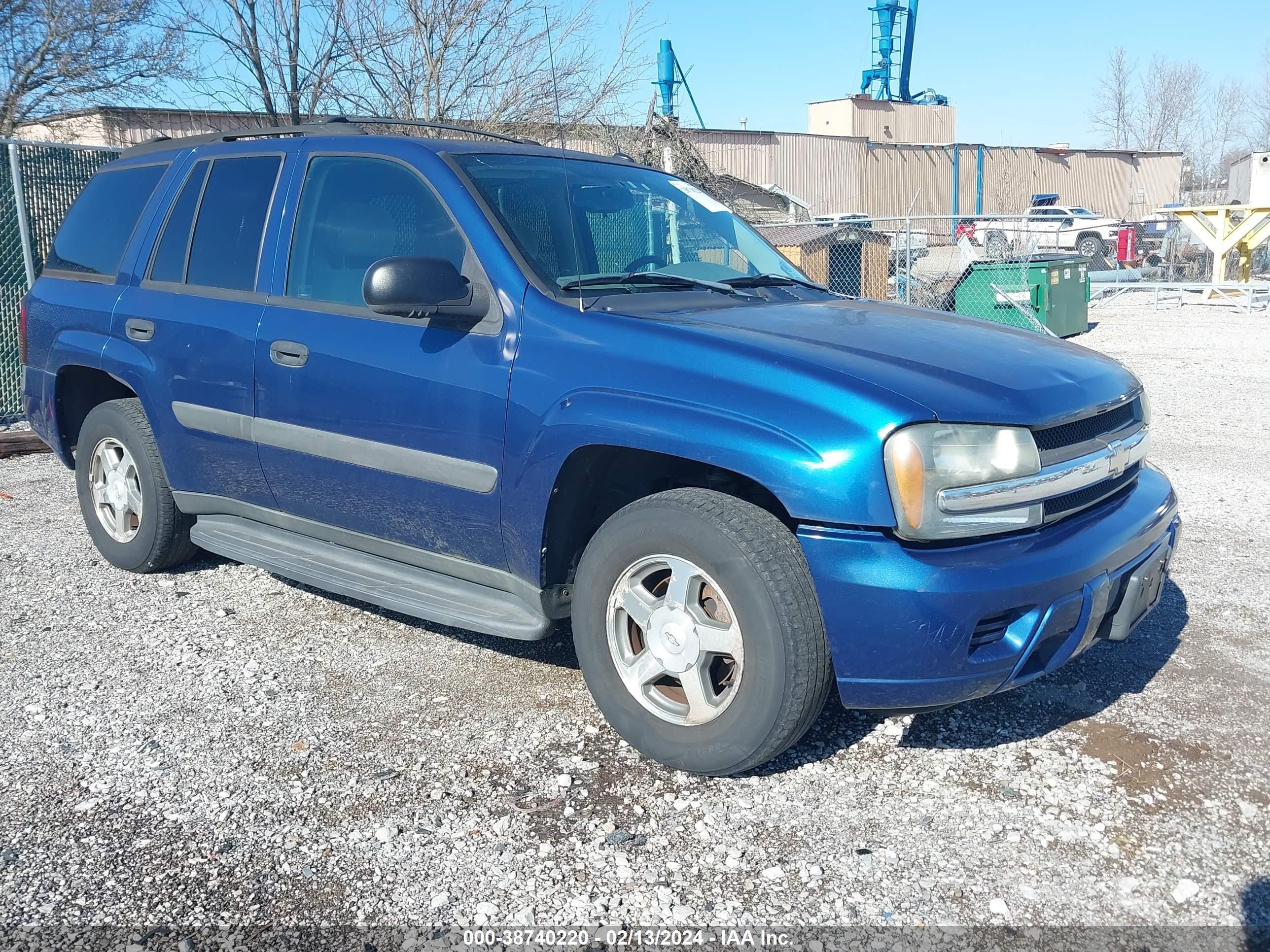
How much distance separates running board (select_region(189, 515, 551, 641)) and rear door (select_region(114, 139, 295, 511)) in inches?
5.8

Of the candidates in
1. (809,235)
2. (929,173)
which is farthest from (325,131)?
(929,173)

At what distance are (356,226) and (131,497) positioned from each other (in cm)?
199

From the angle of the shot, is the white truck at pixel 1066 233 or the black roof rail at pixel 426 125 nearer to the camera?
the black roof rail at pixel 426 125

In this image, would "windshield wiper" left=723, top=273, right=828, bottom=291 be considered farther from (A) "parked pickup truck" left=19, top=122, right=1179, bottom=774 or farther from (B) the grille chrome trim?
(B) the grille chrome trim

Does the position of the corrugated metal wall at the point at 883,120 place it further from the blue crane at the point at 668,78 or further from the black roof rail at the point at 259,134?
the black roof rail at the point at 259,134

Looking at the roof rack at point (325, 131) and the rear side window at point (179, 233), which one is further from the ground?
the roof rack at point (325, 131)

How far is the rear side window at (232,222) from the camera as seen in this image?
165 inches

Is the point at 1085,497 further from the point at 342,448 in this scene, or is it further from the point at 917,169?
the point at 917,169

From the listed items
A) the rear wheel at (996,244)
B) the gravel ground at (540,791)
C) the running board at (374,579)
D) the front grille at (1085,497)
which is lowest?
the gravel ground at (540,791)

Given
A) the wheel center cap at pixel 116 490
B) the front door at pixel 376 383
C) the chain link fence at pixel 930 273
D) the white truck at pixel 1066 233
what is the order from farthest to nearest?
1. the white truck at pixel 1066 233
2. the chain link fence at pixel 930 273
3. the wheel center cap at pixel 116 490
4. the front door at pixel 376 383

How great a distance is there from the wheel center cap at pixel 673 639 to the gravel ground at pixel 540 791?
372 millimetres

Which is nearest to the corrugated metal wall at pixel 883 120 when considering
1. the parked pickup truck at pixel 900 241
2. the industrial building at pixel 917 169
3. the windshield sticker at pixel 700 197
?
the industrial building at pixel 917 169

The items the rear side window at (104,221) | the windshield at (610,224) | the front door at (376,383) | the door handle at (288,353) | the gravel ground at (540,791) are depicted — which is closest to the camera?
the gravel ground at (540,791)

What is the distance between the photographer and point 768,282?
4.14 meters
